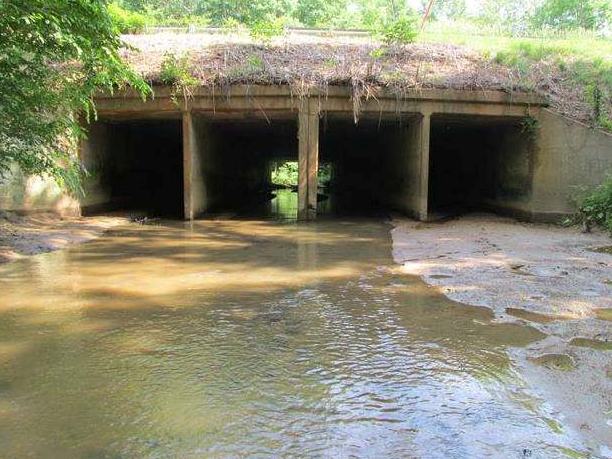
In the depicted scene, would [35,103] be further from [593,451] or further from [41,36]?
[593,451]

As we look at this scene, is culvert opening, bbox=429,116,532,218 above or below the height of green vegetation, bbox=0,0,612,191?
below

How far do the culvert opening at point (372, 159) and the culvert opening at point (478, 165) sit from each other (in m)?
1.06

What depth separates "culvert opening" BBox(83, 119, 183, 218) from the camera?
15469 mm

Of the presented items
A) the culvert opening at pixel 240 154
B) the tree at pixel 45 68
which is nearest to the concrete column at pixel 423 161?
the culvert opening at pixel 240 154

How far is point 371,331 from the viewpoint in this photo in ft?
16.9

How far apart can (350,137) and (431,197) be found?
13.4ft

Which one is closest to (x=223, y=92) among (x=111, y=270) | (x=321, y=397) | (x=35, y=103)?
(x=35, y=103)

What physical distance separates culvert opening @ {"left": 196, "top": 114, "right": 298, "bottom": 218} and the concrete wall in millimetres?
6440

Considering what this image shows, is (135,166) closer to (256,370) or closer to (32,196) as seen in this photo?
(32,196)

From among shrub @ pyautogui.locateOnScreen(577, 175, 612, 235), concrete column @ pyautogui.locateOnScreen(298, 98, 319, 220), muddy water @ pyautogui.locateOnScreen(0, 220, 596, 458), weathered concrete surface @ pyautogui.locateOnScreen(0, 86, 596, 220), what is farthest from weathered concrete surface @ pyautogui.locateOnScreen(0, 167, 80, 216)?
shrub @ pyautogui.locateOnScreen(577, 175, 612, 235)

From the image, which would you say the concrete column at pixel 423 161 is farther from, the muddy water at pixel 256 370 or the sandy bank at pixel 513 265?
the muddy water at pixel 256 370

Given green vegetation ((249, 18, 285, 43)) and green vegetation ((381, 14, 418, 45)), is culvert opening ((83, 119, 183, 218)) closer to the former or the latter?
green vegetation ((249, 18, 285, 43))

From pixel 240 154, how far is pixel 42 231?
1294cm

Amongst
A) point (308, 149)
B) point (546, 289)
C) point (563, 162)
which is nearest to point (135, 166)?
point (308, 149)
